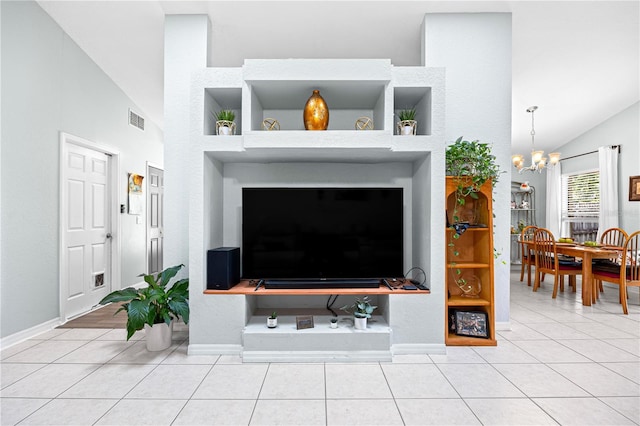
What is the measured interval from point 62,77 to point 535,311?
569 cm

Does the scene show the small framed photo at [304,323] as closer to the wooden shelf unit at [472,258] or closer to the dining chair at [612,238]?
the wooden shelf unit at [472,258]

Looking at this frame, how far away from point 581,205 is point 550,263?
217 cm

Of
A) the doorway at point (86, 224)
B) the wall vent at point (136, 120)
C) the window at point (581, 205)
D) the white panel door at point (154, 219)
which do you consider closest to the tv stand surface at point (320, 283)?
the doorway at point (86, 224)

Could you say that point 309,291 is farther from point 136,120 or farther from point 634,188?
point 634,188

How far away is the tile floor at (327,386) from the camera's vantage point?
5.59 feet

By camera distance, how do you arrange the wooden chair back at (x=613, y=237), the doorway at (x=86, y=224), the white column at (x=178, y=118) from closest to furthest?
1. the white column at (x=178, y=118)
2. the doorway at (x=86, y=224)
3. the wooden chair back at (x=613, y=237)

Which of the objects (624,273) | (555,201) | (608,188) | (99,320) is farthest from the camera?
(555,201)

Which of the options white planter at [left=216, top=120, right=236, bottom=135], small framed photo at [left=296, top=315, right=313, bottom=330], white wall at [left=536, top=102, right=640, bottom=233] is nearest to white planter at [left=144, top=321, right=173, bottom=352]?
small framed photo at [left=296, top=315, right=313, bottom=330]

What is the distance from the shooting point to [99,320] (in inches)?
131

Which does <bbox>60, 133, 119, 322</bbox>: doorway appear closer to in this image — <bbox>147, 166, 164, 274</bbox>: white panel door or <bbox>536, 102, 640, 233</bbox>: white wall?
<bbox>147, 166, 164, 274</bbox>: white panel door

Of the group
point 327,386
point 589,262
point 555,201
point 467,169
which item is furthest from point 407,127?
point 555,201

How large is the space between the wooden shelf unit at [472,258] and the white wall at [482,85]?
0.29 meters

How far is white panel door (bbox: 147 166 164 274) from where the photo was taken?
505 centimetres

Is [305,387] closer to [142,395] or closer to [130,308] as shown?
[142,395]
